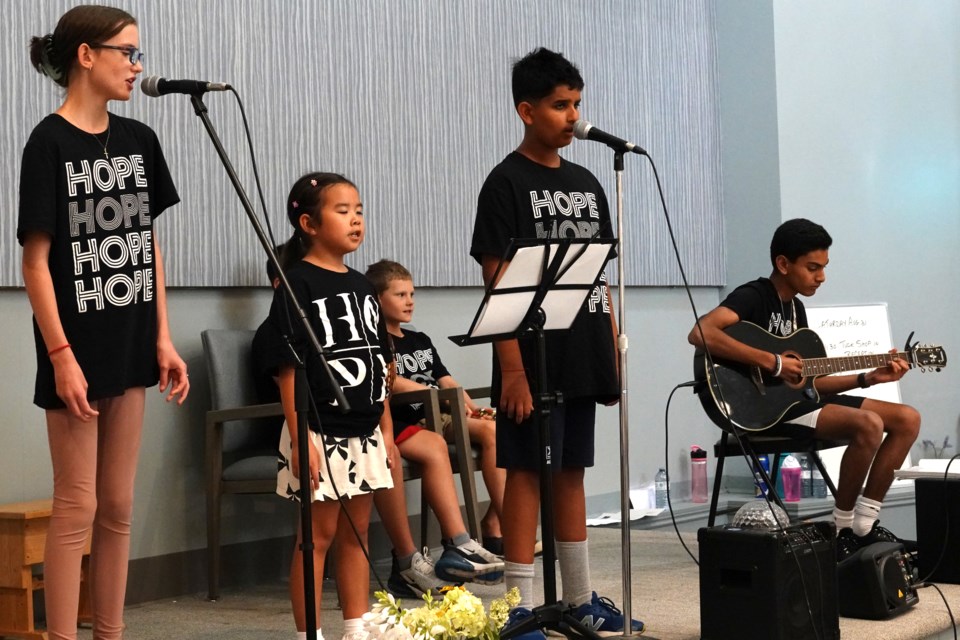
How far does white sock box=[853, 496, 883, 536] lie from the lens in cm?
378

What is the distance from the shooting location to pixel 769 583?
2.64 m

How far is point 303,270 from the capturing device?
265 centimetres

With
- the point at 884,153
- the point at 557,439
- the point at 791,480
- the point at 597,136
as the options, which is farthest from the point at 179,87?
the point at 884,153

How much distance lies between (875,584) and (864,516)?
748mm

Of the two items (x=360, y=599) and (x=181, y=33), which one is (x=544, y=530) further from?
(x=181, y=33)

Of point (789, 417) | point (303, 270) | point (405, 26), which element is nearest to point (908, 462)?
point (789, 417)

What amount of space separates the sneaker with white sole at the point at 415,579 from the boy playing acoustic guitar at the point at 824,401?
1.13 m

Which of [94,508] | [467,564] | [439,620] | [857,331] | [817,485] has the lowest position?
[817,485]

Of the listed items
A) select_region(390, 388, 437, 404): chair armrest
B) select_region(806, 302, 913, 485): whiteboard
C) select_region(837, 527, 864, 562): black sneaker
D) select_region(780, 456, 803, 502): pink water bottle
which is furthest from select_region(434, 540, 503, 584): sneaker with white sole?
select_region(806, 302, 913, 485): whiteboard

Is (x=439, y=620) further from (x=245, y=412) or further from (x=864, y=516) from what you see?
(x=864, y=516)

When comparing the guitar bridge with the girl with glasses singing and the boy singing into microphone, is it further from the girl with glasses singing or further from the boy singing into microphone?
the girl with glasses singing

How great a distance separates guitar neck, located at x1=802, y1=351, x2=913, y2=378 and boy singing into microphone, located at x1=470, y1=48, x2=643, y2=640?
51.5 inches

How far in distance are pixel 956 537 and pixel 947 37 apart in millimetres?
4461

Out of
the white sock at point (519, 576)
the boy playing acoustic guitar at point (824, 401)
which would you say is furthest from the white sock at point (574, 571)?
the boy playing acoustic guitar at point (824, 401)
